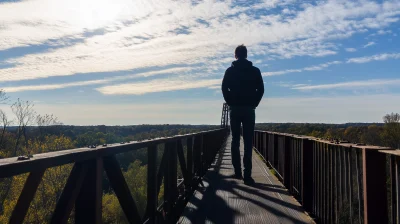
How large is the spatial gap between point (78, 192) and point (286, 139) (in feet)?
15.9

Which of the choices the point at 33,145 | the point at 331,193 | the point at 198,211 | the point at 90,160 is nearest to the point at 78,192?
the point at 90,160

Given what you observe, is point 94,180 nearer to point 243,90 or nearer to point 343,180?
point 343,180

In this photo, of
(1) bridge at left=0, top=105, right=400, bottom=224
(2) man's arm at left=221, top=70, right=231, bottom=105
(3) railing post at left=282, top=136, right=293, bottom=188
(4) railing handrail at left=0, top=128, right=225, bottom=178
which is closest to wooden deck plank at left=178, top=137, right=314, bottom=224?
(1) bridge at left=0, top=105, right=400, bottom=224

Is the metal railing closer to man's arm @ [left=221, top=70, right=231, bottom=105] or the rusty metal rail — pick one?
man's arm @ [left=221, top=70, right=231, bottom=105]

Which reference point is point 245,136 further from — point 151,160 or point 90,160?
point 90,160

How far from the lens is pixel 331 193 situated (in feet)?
12.8

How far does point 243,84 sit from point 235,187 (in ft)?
6.00

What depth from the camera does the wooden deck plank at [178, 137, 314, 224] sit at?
189 inches

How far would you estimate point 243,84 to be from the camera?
259 inches

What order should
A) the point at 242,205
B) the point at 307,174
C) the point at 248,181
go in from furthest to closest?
1. the point at 248,181
2. the point at 242,205
3. the point at 307,174

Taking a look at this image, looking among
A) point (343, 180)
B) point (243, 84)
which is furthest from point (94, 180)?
point (243, 84)

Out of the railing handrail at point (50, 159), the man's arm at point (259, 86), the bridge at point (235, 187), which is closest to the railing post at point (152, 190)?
the bridge at point (235, 187)

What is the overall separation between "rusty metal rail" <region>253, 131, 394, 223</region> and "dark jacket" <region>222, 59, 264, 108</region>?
0.88 meters

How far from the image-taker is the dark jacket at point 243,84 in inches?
259
